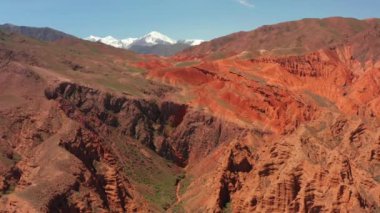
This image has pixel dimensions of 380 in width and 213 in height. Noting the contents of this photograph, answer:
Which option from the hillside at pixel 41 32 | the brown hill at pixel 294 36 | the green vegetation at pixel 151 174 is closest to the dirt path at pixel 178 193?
the green vegetation at pixel 151 174

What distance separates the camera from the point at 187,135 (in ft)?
209

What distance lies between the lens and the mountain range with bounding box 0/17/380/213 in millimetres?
37906

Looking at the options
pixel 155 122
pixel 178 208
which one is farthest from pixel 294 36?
pixel 178 208

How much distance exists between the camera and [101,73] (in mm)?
72750

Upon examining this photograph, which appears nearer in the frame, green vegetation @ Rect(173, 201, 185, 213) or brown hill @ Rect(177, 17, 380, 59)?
green vegetation @ Rect(173, 201, 185, 213)

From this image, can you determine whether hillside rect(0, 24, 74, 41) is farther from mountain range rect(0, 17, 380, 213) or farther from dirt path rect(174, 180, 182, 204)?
dirt path rect(174, 180, 182, 204)

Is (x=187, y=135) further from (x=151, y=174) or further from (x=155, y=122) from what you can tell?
(x=151, y=174)

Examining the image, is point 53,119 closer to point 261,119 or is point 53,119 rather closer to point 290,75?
point 261,119

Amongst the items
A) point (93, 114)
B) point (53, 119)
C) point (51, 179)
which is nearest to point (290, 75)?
point (93, 114)

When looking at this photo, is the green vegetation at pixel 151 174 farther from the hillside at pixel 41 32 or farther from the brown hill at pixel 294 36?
the hillside at pixel 41 32

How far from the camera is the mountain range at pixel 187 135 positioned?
37.9 metres

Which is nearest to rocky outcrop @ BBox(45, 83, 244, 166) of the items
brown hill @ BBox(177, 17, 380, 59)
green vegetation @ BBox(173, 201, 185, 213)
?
green vegetation @ BBox(173, 201, 185, 213)

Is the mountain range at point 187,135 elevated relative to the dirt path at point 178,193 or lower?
elevated

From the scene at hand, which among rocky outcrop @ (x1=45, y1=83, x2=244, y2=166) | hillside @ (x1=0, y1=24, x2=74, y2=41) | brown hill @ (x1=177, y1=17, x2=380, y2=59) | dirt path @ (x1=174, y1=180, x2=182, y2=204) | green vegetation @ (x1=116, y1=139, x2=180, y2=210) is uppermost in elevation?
brown hill @ (x1=177, y1=17, x2=380, y2=59)
